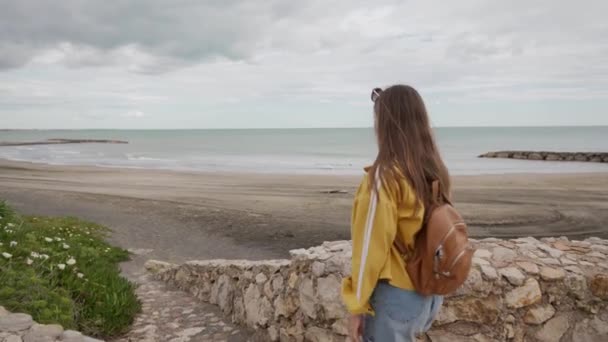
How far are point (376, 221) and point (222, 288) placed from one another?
198 inches

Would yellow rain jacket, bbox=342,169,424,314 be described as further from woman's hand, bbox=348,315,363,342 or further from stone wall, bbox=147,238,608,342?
stone wall, bbox=147,238,608,342

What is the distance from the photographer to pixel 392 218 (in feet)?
7.22

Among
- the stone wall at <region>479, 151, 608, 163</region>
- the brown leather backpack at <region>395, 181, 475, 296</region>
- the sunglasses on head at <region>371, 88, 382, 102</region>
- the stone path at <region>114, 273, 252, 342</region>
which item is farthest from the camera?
the stone wall at <region>479, 151, 608, 163</region>

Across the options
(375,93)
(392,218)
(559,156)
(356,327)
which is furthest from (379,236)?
(559,156)

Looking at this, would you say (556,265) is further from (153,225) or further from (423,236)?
(153,225)

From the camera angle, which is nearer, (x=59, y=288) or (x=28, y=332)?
(x=28, y=332)

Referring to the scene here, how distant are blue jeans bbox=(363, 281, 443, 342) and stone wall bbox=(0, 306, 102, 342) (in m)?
2.54

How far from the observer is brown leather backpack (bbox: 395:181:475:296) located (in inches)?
86.0

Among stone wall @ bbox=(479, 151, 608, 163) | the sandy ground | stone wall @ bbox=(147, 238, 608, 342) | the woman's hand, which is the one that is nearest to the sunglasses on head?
the woman's hand

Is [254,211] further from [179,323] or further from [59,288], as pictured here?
[59,288]

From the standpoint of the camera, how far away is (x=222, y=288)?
677cm

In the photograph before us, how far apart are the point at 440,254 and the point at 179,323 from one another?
15.8 feet

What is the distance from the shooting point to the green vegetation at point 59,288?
446 cm

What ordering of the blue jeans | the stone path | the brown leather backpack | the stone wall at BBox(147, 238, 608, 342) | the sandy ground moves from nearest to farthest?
the brown leather backpack, the blue jeans, the stone wall at BBox(147, 238, 608, 342), the stone path, the sandy ground
